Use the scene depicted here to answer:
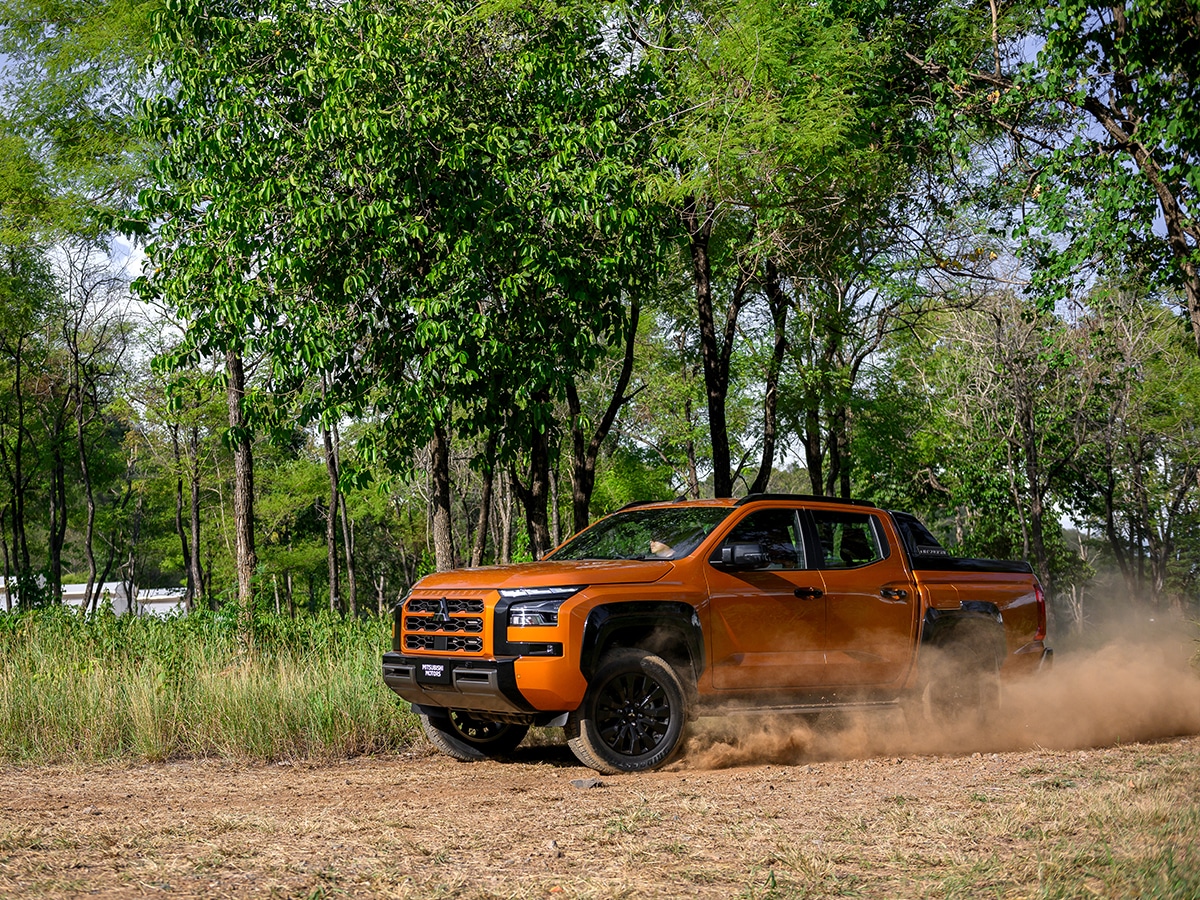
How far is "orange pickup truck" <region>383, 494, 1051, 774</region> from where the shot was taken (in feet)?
26.4

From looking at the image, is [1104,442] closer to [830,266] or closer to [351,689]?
[830,266]

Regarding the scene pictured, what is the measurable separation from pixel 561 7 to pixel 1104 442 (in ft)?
78.7

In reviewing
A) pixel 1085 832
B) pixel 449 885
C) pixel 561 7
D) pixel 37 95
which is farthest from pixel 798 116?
pixel 37 95

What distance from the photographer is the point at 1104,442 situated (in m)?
32.3

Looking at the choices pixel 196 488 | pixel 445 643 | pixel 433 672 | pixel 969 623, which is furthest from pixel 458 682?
pixel 196 488

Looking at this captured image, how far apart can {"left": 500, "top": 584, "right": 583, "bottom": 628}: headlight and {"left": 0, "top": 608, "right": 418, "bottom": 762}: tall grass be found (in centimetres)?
256

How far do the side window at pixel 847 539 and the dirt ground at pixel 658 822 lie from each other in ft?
4.41

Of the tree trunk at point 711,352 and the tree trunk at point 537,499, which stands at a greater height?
the tree trunk at point 711,352

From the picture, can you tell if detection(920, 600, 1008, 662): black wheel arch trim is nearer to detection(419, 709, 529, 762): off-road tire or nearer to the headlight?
the headlight

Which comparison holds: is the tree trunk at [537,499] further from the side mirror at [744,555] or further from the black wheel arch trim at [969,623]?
the side mirror at [744,555]

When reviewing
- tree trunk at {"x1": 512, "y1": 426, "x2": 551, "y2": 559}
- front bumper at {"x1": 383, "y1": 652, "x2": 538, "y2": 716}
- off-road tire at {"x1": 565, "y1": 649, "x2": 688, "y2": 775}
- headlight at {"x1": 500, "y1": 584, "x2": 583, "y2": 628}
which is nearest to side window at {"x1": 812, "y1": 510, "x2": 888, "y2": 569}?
off-road tire at {"x1": 565, "y1": 649, "x2": 688, "y2": 775}

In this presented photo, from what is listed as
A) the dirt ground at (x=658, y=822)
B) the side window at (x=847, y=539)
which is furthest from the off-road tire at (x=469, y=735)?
the side window at (x=847, y=539)

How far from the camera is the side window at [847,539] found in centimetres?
946

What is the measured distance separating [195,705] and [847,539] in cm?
573
